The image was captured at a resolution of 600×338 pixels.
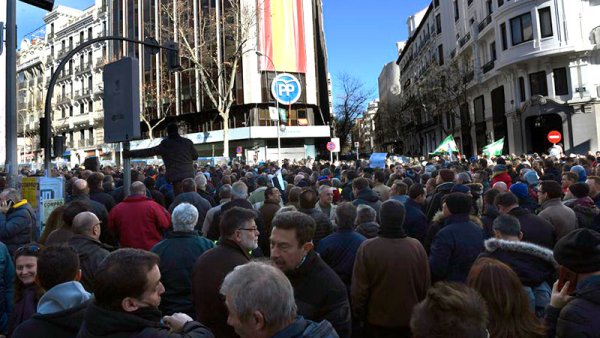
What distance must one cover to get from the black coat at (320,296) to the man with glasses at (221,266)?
564 millimetres

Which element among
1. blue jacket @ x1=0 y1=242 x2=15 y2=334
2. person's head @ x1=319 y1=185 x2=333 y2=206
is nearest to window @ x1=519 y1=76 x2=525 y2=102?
person's head @ x1=319 y1=185 x2=333 y2=206

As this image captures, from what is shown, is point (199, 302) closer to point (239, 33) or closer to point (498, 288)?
point (498, 288)

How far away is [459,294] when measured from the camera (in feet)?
6.17

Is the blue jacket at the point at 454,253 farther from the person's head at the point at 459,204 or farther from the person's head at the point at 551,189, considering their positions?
the person's head at the point at 551,189

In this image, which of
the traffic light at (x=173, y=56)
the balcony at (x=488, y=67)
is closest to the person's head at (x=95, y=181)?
the traffic light at (x=173, y=56)

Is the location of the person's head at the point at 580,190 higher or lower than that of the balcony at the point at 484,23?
lower

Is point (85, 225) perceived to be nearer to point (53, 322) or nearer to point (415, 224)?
point (53, 322)

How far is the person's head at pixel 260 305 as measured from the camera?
1923 millimetres

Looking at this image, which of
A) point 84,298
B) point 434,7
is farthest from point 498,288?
point 434,7

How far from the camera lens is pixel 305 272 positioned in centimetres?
296

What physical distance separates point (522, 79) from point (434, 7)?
73.9 feet

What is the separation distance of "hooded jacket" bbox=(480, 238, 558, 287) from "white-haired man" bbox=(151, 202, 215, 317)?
2.57m

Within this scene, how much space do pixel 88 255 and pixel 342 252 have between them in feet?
7.83

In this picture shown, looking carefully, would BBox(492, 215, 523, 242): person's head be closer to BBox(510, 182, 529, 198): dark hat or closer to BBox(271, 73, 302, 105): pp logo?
BBox(510, 182, 529, 198): dark hat
